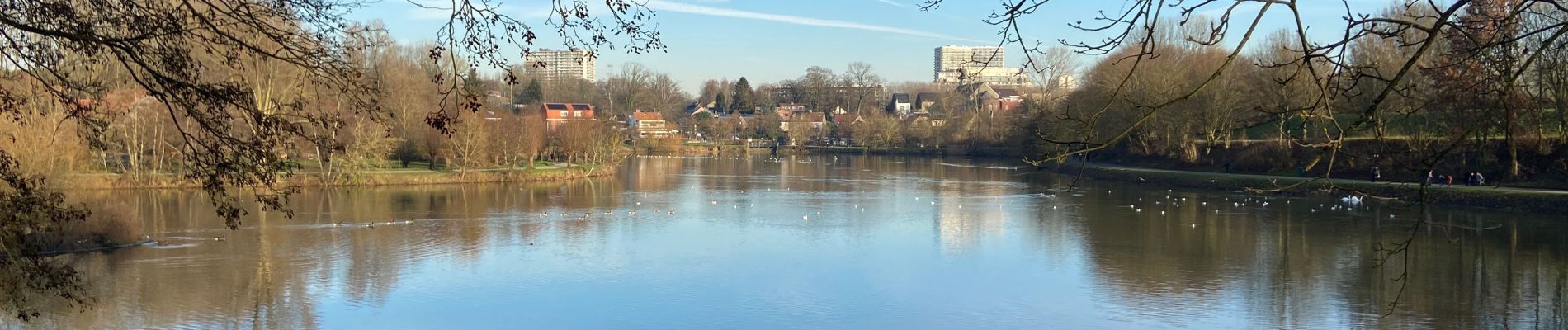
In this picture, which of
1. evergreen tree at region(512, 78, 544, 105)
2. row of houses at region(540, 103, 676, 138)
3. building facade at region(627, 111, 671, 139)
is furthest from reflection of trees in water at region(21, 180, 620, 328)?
evergreen tree at region(512, 78, 544, 105)

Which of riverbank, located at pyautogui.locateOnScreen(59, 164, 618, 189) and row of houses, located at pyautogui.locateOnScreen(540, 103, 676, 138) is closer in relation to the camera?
riverbank, located at pyautogui.locateOnScreen(59, 164, 618, 189)

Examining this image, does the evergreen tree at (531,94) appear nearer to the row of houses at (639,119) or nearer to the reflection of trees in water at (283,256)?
the row of houses at (639,119)

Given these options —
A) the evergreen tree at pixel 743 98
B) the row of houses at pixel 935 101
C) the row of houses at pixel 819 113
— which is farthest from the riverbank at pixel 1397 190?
the evergreen tree at pixel 743 98


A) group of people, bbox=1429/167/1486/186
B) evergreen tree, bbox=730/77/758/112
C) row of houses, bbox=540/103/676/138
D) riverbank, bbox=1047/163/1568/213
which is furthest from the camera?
evergreen tree, bbox=730/77/758/112

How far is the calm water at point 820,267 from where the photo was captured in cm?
1299

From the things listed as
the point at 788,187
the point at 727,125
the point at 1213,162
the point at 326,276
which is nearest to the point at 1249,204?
the point at 1213,162

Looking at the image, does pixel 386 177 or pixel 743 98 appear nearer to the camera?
pixel 386 177

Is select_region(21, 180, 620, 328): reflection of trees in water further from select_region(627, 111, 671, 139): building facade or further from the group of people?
select_region(627, 111, 671, 139): building facade

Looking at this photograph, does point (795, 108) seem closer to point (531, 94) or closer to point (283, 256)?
point (531, 94)

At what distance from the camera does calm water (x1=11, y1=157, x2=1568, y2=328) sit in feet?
42.6

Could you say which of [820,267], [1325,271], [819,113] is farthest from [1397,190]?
[819,113]

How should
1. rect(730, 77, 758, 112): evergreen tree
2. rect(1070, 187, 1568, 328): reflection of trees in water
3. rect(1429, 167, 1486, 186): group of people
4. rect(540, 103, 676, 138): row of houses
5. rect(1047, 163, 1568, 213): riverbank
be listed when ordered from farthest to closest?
1. rect(730, 77, 758, 112): evergreen tree
2. rect(540, 103, 676, 138): row of houses
3. rect(1429, 167, 1486, 186): group of people
4. rect(1047, 163, 1568, 213): riverbank
5. rect(1070, 187, 1568, 328): reflection of trees in water

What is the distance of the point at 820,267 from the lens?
16.9 m

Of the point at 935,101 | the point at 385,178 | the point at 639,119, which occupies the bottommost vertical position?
the point at 385,178
